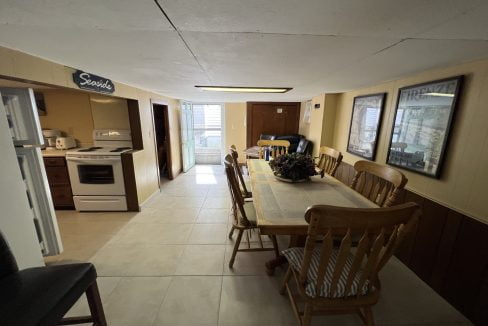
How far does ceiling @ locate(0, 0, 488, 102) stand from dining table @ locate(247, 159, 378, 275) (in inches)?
43.0

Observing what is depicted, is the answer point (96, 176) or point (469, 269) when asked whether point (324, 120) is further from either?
point (96, 176)

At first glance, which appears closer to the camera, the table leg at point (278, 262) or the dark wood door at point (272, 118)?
the table leg at point (278, 262)

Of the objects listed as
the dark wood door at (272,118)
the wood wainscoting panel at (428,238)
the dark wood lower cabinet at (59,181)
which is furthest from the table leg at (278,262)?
the dark wood door at (272,118)

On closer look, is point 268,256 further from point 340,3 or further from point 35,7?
point 35,7

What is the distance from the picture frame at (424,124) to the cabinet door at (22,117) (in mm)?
3506

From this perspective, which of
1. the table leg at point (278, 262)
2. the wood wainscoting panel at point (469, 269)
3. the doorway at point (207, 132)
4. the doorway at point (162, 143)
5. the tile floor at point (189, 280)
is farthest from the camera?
the doorway at point (207, 132)

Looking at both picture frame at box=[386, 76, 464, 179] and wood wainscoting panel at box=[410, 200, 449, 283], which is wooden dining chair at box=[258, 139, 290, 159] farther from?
wood wainscoting panel at box=[410, 200, 449, 283]

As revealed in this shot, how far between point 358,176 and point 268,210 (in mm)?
1234

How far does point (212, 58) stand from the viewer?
1.45 metres

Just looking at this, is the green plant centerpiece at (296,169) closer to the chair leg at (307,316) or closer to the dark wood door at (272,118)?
the chair leg at (307,316)

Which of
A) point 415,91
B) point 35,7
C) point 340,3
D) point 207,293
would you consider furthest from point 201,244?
point 415,91

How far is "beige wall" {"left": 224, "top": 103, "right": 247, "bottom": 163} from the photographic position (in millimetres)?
5641

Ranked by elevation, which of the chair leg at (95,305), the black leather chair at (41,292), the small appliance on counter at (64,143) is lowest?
the chair leg at (95,305)

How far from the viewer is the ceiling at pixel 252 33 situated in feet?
2.49
